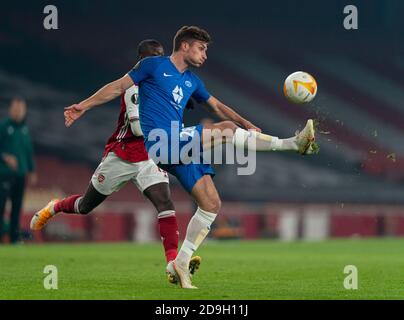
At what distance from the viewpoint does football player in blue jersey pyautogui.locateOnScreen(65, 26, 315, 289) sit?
24.4 ft

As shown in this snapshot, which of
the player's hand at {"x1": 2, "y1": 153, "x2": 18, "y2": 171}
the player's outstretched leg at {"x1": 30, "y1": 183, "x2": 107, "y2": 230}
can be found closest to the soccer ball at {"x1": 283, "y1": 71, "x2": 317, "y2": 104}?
the player's outstretched leg at {"x1": 30, "y1": 183, "x2": 107, "y2": 230}

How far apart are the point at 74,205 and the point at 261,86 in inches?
765

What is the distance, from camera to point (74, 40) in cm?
2691

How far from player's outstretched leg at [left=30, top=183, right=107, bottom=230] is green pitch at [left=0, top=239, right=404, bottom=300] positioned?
52 centimetres

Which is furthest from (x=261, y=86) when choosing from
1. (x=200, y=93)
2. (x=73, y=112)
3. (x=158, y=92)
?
(x=73, y=112)

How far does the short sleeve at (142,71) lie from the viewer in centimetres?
766

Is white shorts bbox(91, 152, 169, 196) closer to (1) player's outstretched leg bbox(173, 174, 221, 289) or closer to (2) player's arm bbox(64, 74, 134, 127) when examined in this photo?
(1) player's outstretched leg bbox(173, 174, 221, 289)

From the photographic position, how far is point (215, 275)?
920 centimetres

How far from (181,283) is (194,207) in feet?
49.5

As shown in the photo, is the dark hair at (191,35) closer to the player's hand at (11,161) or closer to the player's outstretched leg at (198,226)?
the player's outstretched leg at (198,226)

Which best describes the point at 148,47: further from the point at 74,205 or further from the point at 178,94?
the point at 74,205

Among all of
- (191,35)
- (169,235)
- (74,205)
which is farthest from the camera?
(74,205)
